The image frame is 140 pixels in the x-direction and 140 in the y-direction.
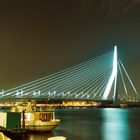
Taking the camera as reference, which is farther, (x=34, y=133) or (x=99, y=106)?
(x=99, y=106)

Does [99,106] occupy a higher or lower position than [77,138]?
higher

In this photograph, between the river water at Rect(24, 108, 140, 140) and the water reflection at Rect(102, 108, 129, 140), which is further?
the water reflection at Rect(102, 108, 129, 140)

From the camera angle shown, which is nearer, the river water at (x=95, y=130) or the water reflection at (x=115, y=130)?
the river water at (x=95, y=130)

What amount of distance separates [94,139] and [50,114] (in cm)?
320

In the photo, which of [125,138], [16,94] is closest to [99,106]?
[16,94]

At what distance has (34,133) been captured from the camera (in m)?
23.6

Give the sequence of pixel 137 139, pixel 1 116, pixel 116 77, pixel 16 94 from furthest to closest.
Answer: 1. pixel 16 94
2. pixel 116 77
3. pixel 137 139
4. pixel 1 116

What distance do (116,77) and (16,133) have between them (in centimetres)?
4130

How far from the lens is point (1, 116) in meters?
22.6

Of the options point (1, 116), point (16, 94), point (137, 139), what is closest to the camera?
point (1, 116)

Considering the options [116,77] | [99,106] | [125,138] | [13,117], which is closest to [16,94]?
[116,77]

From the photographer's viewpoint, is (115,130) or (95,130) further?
(115,130)

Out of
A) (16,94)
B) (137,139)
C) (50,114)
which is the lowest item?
(137,139)

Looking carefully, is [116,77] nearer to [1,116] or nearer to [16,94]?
[16,94]
